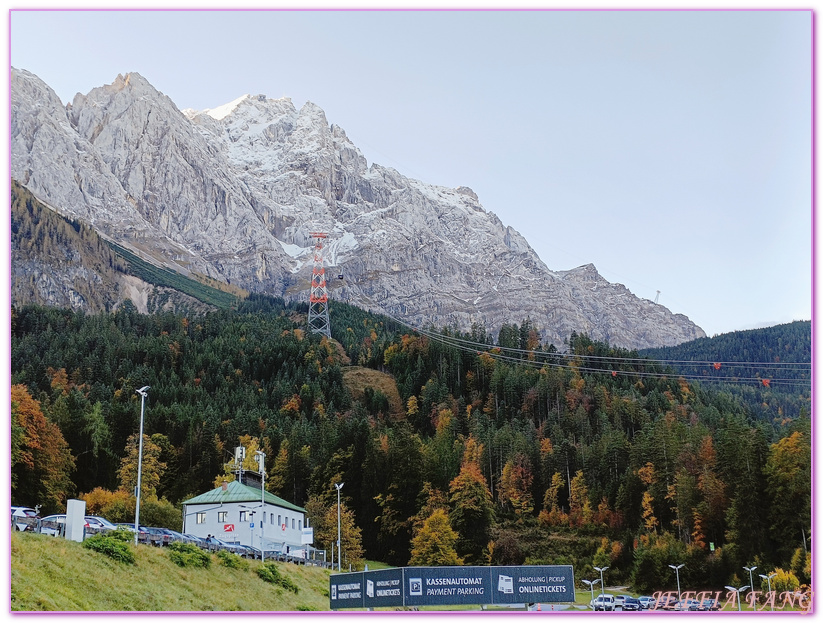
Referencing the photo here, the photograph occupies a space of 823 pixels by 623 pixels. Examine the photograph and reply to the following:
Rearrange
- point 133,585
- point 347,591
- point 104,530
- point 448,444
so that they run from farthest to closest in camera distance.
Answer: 1. point 448,444
2. point 104,530
3. point 133,585
4. point 347,591

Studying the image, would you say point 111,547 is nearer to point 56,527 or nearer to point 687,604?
point 56,527

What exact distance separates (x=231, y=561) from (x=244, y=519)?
2153 cm

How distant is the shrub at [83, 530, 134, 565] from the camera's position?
40.4 meters

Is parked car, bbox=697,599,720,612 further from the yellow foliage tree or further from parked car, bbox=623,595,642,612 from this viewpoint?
the yellow foliage tree

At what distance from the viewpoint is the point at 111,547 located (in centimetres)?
4066

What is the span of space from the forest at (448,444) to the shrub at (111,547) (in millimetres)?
29616

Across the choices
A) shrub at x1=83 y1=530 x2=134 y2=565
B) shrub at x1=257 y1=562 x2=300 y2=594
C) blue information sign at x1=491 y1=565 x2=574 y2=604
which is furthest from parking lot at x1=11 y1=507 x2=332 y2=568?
blue information sign at x1=491 y1=565 x2=574 y2=604

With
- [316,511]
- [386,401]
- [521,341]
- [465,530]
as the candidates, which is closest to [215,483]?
[316,511]

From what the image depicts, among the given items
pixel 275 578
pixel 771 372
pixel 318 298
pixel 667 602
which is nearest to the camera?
pixel 275 578

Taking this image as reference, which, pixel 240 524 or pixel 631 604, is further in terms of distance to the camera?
pixel 240 524

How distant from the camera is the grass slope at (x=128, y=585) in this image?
114 ft

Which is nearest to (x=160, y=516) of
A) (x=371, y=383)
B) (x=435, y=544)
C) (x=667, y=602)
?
(x=435, y=544)

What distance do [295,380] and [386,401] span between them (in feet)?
52.6

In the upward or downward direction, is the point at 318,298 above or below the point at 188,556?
above
